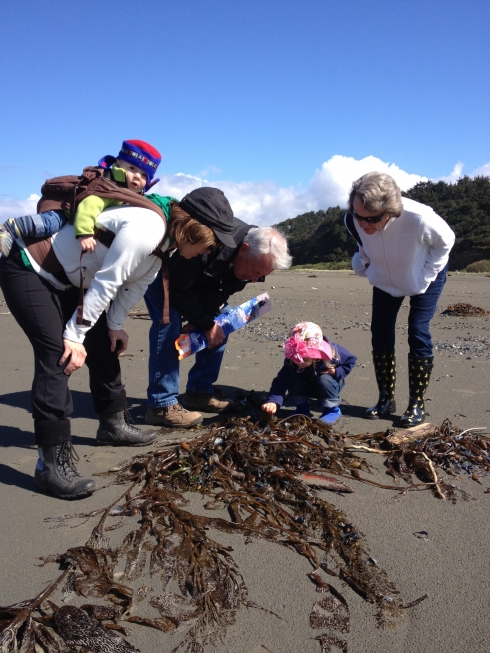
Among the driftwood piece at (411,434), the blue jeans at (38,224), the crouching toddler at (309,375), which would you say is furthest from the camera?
the crouching toddler at (309,375)

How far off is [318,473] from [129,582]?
4.74 ft

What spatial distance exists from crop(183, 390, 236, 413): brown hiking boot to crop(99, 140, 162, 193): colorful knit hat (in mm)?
1904

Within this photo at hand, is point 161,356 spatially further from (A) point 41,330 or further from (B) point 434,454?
(B) point 434,454

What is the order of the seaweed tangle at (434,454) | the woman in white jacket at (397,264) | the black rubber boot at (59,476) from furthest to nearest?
the woman in white jacket at (397,264), the seaweed tangle at (434,454), the black rubber boot at (59,476)

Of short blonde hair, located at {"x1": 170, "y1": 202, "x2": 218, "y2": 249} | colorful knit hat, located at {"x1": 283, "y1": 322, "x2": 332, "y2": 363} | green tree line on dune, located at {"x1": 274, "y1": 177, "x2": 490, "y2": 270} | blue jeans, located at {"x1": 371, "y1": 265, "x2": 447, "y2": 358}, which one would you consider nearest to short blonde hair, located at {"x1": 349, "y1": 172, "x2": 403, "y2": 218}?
blue jeans, located at {"x1": 371, "y1": 265, "x2": 447, "y2": 358}

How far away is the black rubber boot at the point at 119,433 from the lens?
393 cm

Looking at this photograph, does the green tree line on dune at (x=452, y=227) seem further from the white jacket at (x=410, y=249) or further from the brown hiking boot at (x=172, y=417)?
the brown hiking boot at (x=172, y=417)

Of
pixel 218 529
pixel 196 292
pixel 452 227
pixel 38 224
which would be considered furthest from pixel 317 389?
pixel 452 227

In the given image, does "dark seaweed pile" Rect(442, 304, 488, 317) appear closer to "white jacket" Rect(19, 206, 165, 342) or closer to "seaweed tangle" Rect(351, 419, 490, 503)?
"seaweed tangle" Rect(351, 419, 490, 503)

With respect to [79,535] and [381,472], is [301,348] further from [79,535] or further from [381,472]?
[79,535]

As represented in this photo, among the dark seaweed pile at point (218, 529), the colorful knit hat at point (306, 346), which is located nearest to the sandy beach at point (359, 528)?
the dark seaweed pile at point (218, 529)

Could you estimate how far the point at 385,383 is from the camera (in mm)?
4711

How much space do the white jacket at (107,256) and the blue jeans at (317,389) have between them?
6.05ft

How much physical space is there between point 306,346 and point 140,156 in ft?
6.02
